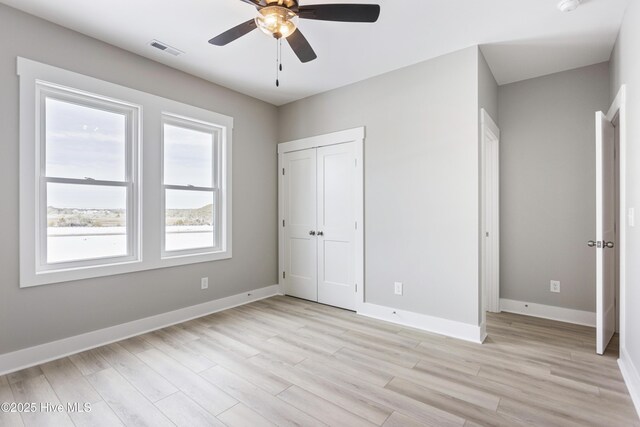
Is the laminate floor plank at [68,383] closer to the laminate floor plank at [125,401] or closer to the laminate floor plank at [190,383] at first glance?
the laminate floor plank at [125,401]

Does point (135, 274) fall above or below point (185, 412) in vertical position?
above

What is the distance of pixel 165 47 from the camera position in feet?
9.65

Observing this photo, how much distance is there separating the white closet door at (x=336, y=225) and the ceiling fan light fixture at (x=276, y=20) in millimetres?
1980

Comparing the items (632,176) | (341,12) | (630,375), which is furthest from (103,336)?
(632,176)

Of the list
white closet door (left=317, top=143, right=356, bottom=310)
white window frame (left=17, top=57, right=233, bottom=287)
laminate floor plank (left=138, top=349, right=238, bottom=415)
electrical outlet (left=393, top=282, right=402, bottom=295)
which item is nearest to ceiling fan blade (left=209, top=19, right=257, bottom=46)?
white window frame (left=17, top=57, right=233, bottom=287)

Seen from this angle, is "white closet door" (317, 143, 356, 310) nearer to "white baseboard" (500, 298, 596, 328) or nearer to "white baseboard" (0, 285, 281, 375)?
"white baseboard" (0, 285, 281, 375)

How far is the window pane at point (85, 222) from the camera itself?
265 cm

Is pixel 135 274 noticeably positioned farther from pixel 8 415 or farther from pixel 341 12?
pixel 341 12

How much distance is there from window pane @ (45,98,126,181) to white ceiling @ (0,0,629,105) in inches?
26.9

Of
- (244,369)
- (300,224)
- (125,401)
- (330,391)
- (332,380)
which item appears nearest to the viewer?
(125,401)

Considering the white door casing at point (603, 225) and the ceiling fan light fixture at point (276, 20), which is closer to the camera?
the ceiling fan light fixture at point (276, 20)

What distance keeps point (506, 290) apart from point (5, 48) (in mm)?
5313

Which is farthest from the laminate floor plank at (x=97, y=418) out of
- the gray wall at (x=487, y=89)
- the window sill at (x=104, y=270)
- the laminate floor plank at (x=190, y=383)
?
the gray wall at (x=487, y=89)

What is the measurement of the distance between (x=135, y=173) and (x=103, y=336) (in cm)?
154
